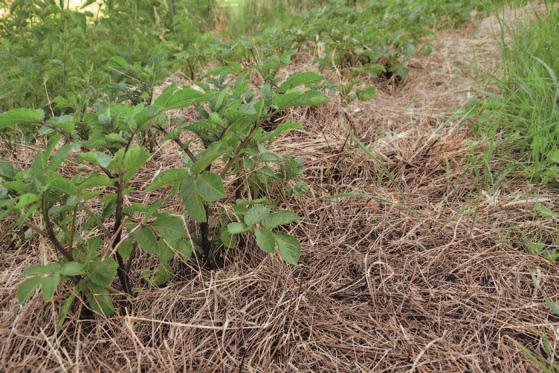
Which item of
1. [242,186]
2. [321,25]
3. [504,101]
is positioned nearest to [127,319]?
[242,186]

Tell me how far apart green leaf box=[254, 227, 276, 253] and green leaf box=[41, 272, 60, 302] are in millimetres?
435

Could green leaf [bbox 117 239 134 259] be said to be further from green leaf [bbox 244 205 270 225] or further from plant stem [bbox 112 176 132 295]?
green leaf [bbox 244 205 270 225]

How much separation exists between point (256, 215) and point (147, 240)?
264 mm

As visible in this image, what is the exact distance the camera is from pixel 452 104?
217 centimetres

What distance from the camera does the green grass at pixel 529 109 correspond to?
1.63 meters

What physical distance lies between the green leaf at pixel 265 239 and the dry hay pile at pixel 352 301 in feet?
0.61

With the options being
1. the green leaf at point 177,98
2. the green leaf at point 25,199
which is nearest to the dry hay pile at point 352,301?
the green leaf at point 25,199

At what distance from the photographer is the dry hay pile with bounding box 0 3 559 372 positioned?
1.11m

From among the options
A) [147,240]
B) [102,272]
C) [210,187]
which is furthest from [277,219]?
[102,272]

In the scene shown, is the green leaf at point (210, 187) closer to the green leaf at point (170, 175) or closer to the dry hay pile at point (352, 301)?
the green leaf at point (170, 175)

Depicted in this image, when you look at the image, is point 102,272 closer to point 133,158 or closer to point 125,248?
point 125,248

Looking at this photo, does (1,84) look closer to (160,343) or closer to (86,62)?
(86,62)

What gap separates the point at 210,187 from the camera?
3.45 ft

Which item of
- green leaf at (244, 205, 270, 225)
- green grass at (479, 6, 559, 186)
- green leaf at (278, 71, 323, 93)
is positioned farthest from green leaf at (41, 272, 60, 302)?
green grass at (479, 6, 559, 186)
